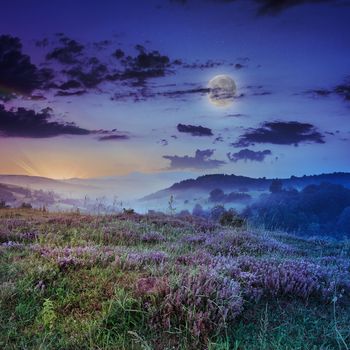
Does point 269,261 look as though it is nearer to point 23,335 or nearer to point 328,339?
point 328,339

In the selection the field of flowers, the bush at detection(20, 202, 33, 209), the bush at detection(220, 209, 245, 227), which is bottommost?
the field of flowers

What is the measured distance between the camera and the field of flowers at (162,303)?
5367 mm

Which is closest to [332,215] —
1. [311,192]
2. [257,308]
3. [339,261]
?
[311,192]

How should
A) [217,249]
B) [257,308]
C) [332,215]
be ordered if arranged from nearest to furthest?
[257,308] → [217,249] → [332,215]

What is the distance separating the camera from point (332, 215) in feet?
238

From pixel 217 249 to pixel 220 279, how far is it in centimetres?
436

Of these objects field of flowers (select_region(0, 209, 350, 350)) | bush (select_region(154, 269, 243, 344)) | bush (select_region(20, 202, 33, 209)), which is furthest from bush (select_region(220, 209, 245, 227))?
bush (select_region(154, 269, 243, 344))

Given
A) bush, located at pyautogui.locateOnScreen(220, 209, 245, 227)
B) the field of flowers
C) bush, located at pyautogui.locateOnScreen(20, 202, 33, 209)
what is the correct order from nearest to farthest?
the field of flowers, bush, located at pyautogui.locateOnScreen(220, 209, 245, 227), bush, located at pyautogui.locateOnScreen(20, 202, 33, 209)

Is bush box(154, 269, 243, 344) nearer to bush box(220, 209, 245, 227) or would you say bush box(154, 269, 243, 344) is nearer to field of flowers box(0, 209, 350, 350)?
field of flowers box(0, 209, 350, 350)

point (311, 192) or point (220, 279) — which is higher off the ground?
point (311, 192)

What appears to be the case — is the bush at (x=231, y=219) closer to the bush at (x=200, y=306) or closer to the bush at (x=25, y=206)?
the bush at (x=25, y=206)

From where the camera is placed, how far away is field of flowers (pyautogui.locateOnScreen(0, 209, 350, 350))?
5.37 m

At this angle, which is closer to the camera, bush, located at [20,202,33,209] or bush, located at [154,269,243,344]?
bush, located at [154,269,243,344]

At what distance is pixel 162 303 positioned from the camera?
18.7 feet
